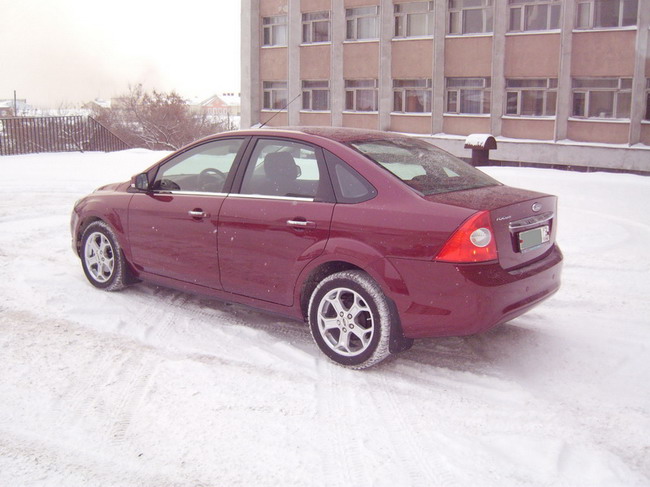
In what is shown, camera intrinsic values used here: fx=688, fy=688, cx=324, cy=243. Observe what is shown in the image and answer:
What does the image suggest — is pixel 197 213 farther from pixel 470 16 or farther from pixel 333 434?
pixel 470 16

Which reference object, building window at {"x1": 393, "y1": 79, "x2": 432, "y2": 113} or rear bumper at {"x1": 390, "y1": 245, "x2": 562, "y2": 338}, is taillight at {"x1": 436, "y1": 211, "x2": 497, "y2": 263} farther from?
building window at {"x1": 393, "y1": 79, "x2": 432, "y2": 113}

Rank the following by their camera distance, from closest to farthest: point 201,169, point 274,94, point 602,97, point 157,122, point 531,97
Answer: point 201,169 → point 602,97 → point 531,97 → point 274,94 → point 157,122

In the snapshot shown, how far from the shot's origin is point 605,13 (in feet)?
83.7

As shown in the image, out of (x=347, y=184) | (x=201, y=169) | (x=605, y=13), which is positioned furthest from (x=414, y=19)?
(x=347, y=184)

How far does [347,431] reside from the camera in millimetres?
3631

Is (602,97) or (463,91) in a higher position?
(463,91)

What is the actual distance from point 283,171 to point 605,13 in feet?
80.3

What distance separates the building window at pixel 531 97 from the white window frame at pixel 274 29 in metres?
12.7

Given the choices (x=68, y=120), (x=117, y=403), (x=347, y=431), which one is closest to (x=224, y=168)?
(x=117, y=403)

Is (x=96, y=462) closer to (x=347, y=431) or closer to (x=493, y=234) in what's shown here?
(x=347, y=431)

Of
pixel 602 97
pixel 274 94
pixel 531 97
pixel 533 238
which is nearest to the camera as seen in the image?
pixel 533 238

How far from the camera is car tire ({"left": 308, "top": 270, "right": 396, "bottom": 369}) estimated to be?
14.2 ft

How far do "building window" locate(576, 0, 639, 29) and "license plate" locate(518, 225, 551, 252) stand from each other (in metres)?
23.6

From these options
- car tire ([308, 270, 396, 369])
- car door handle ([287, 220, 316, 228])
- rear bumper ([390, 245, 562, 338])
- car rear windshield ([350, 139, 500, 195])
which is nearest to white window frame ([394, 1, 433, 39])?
car rear windshield ([350, 139, 500, 195])
